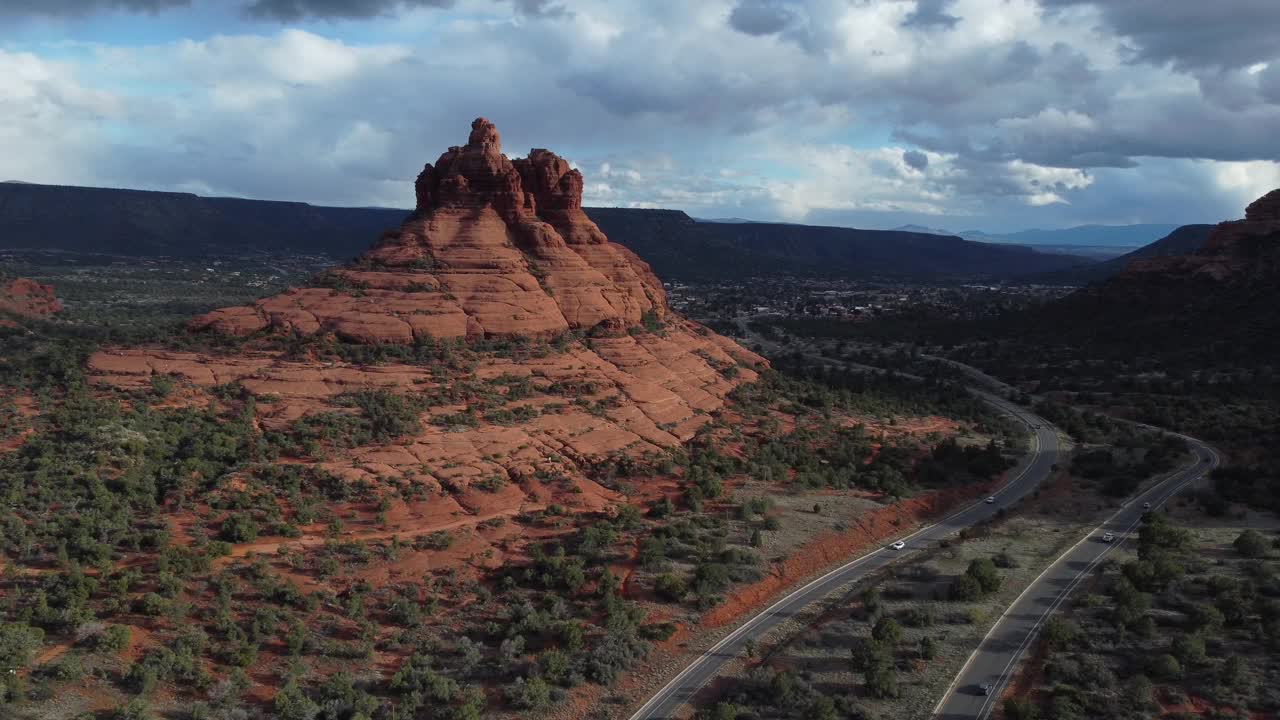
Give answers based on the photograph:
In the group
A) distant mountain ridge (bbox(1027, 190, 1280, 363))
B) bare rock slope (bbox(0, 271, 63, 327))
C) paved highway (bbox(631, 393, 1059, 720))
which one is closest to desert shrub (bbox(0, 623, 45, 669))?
paved highway (bbox(631, 393, 1059, 720))

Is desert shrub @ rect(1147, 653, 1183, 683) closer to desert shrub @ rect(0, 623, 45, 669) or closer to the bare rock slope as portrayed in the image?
desert shrub @ rect(0, 623, 45, 669)

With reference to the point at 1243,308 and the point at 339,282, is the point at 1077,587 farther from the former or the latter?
the point at 1243,308

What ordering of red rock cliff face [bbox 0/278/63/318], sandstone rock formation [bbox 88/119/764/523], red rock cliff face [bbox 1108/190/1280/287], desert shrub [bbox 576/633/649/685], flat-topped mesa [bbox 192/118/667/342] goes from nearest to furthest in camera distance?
desert shrub [bbox 576/633/649/685], sandstone rock formation [bbox 88/119/764/523], flat-topped mesa [bbox 192/118/667/342], red rock cliff face [bbox 0/278/63/318], red rock cliff face [bbox 1108/190/1280/287]

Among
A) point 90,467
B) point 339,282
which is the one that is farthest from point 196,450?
point 339,282

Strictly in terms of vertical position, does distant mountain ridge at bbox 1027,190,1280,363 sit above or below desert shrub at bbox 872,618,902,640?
above

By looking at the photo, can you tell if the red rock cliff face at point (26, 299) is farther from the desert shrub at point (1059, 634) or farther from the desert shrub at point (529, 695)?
the desert shrub at point (1059, 634)

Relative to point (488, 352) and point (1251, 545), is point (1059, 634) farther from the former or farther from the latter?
point (488, 352)

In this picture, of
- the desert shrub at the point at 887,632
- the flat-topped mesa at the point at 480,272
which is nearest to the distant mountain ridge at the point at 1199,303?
the flat-topped mesa at the point at 480,272

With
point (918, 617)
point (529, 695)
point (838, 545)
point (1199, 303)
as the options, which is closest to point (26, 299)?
point (529, 695)
